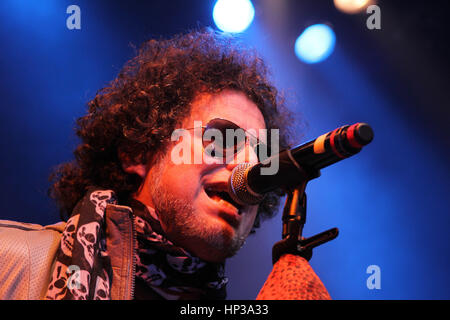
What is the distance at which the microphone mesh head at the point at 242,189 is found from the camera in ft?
4.01

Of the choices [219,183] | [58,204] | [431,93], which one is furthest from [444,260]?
[58,204]

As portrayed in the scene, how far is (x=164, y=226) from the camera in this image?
168cm

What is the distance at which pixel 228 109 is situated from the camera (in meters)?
1.89

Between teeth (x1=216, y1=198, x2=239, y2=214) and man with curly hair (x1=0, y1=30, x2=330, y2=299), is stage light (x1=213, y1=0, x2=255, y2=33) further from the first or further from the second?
teeth (x1=216, y1=198, x2=239, y2=214)

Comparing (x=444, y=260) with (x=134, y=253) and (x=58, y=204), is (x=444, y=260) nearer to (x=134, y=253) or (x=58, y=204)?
(x=134, y=253)

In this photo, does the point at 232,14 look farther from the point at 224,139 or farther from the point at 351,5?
the point at 224,139

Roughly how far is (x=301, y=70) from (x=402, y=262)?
1.92 metres

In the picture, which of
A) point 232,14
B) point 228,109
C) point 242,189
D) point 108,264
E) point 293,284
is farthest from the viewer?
point 232,14

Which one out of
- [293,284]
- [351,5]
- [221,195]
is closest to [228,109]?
[221,195]

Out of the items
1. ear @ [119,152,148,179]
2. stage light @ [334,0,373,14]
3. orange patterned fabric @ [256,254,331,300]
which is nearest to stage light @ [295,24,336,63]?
stage light @ [334,0,373,14]

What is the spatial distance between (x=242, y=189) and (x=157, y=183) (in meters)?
0.62

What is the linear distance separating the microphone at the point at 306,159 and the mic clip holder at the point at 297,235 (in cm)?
4

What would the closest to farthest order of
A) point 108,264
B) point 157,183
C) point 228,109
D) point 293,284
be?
point 293,284 → point 108,264 → point 157,183 → point 228,109

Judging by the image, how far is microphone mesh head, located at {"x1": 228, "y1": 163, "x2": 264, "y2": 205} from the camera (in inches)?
48.1
